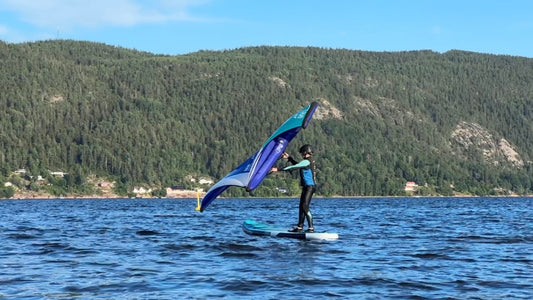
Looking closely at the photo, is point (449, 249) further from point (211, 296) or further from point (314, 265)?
point (211, 296)

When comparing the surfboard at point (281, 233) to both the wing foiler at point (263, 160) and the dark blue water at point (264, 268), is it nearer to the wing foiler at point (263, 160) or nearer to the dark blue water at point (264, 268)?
the dark blue water at point (264, 268)

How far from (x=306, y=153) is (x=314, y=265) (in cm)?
790

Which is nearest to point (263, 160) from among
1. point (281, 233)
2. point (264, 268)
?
point (281, 233)

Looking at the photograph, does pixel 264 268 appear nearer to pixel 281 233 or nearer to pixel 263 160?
pixel 281 233

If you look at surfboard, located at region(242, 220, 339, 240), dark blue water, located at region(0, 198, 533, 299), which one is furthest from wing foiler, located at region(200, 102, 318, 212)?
dark blue water, located at region(0, 198, 533, 299)

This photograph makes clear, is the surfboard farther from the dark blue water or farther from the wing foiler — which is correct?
the wing foiler

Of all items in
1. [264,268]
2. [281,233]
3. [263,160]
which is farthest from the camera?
[263,160]

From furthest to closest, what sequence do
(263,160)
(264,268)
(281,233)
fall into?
(263,160) → (281,233) → (264,268)

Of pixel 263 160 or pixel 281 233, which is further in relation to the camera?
pixel 263 160

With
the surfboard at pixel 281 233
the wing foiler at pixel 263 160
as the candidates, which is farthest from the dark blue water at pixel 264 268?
the wing foiler at pixel 263 160

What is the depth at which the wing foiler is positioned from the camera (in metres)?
31.9

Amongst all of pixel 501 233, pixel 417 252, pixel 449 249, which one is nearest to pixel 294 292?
pixel 417 252

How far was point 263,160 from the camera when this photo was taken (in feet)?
105

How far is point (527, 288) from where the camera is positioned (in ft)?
65.3
